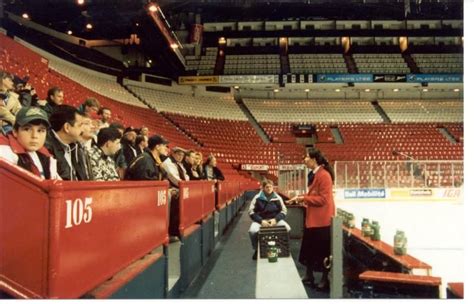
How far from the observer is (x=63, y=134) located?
6.19 feet

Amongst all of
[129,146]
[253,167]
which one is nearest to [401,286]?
[129,146]

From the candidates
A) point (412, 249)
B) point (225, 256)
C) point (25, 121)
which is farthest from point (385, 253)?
point (25, 121)

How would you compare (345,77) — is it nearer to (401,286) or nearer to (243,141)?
(243,141)

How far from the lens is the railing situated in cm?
891

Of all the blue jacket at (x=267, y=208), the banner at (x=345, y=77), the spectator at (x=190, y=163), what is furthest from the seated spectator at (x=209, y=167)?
the banner at (x=345, y=77)

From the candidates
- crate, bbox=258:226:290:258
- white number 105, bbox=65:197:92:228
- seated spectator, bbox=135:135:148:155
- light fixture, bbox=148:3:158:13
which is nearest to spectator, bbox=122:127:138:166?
seated spectator, bbox=135:135:148:155

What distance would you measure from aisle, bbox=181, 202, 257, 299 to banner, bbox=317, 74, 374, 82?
35.2 feet

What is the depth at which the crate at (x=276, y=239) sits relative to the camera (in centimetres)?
346

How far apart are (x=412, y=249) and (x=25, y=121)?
3.58 m

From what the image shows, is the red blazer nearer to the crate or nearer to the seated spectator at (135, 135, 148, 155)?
the crate

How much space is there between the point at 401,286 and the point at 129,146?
226 cm

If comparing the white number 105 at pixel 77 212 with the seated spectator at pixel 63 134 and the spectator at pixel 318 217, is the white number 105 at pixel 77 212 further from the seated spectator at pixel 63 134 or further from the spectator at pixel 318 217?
the spectator at pixel 318 217

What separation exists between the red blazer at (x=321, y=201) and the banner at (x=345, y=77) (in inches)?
472

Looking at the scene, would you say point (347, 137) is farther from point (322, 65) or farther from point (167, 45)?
point (167, 45)
